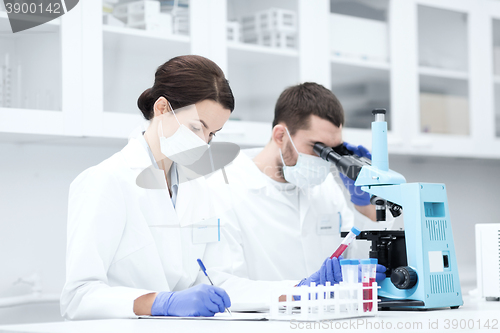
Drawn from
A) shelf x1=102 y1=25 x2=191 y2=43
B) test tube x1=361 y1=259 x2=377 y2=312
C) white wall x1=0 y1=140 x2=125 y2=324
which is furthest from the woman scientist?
white wall x1=0 y1=140 x2=125 y2=324

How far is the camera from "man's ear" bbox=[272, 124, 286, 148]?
6.51 feet

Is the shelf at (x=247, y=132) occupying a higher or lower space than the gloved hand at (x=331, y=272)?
higher

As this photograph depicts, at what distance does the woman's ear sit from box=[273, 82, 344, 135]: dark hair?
0.62 meters

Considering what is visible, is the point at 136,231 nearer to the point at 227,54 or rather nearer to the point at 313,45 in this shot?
the point at 227,54

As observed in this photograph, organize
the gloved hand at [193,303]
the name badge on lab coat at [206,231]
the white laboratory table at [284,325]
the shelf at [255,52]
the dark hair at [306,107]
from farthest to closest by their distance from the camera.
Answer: the shelf at [255,52]
the dark hair at [306,107]
the name badge on lab coat at [206,231]
the gloved hand at [193,303]
the white laboratory table at [284,325]

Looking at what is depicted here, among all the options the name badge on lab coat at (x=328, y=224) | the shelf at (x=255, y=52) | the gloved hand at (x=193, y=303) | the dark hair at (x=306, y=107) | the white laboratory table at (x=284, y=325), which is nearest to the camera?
the white laboratory table at (x=284, y=325)

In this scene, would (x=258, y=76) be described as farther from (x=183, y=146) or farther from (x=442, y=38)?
(x=442, y=38)

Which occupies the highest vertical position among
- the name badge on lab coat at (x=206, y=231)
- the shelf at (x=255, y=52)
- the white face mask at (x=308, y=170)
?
the shelf at (x=255, y=52)

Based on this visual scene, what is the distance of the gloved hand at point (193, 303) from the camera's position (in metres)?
1.13

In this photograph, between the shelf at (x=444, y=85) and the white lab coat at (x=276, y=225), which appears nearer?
the white lab coat at (x=276, y=225)

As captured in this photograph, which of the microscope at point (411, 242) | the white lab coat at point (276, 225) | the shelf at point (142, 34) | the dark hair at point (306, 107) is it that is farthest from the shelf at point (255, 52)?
the microscope at point (411, 242)

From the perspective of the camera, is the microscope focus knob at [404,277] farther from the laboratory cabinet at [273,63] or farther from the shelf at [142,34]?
the shelf at [142,34]

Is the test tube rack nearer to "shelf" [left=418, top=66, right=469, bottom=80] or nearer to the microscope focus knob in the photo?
the microscope focus knob

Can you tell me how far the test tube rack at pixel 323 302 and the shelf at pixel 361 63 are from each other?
146 centimetres
